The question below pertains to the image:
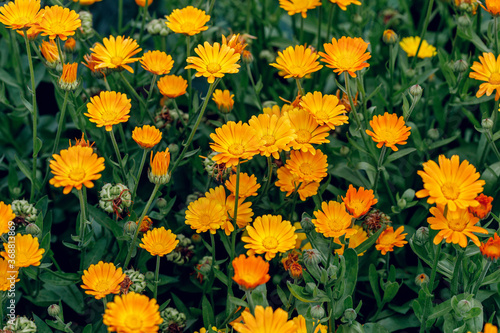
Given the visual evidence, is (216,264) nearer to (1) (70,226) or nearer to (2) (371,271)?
(2) (371,271)

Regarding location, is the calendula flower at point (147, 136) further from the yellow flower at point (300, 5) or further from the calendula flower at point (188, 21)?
the yellow flower at point (300, 5)

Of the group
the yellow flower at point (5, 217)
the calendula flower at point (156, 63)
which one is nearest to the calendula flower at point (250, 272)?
the yellow flower at point (5, 217)

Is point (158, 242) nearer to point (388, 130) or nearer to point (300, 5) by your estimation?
point (388, 130)

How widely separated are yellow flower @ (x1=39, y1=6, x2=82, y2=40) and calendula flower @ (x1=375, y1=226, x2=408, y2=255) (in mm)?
1334

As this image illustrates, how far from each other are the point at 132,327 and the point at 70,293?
768mm

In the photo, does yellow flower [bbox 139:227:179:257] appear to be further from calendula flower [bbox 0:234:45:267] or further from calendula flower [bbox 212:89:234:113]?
calendula flower [bbox 212:89:234:113]

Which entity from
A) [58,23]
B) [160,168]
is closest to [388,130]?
[160,168]

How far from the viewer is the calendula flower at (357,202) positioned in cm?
186

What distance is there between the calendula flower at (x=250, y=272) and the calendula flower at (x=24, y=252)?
66cm

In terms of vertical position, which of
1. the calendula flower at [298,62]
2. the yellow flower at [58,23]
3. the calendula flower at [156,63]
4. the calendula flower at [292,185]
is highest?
the yellow flower at [58,23]

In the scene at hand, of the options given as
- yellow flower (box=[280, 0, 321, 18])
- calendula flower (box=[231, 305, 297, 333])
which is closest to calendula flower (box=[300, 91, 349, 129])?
yellow flower (box=[280, 0, 321, 18])

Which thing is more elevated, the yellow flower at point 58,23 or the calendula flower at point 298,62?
the yellow flower at point 58,23

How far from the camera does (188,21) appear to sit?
2260 millimetres

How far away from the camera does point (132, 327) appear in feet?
5.14
